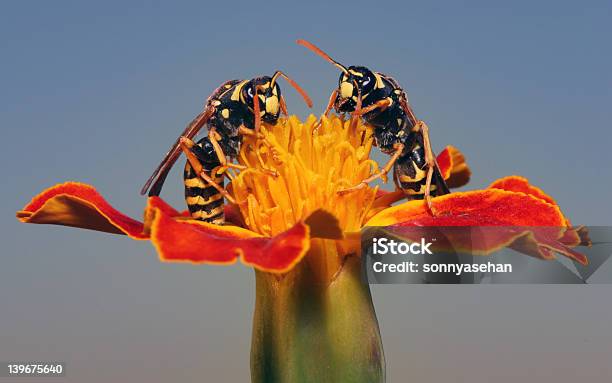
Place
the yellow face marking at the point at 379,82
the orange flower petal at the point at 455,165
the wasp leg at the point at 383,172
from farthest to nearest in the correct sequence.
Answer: the orange flower petal at the point at 455,165, the yellow face marking at the point at 379,82, the wasp leg at the point at 383,172

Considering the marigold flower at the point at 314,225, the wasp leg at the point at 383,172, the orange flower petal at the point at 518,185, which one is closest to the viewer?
the marigold flower at the point at 314,225

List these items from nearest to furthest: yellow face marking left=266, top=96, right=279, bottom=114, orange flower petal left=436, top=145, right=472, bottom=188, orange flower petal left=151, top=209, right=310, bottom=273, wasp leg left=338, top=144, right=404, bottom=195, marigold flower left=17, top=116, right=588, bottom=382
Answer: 1. orange flower petal left=151, top=209, right=310, bottom=273
2. marigold flower left=17, top=116, right=588, bottom=382
3. wasp leg left=338, top=144, right=404, bottom=195
4. yellow face marking left=266, top=96, right=279, bottom=114
5. orange flower petal left=436, top=145, right=472, bottom=188

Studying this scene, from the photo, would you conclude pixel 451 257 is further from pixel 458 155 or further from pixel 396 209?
pixel 458 155

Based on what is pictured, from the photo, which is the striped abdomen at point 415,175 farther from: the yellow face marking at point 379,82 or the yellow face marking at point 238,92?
the yellow face marking at point 238,92

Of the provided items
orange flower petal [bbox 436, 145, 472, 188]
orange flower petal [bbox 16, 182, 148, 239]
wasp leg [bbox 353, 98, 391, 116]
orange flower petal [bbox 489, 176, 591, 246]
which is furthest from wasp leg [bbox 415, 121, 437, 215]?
orange flower petal [bbox 16, 182, 148, 239]

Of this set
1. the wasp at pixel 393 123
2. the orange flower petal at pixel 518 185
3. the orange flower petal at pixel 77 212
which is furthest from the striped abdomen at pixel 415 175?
the orange flower petal at pixel 77 212

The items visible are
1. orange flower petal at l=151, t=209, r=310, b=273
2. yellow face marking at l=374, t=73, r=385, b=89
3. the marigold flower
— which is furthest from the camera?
yellow face marking at l=374, t=73, r=385, b=89

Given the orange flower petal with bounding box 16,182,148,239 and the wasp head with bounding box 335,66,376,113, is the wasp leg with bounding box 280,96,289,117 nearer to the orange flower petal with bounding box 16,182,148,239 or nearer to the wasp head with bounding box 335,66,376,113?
the wasp head with bounding box 335,66,376,113
